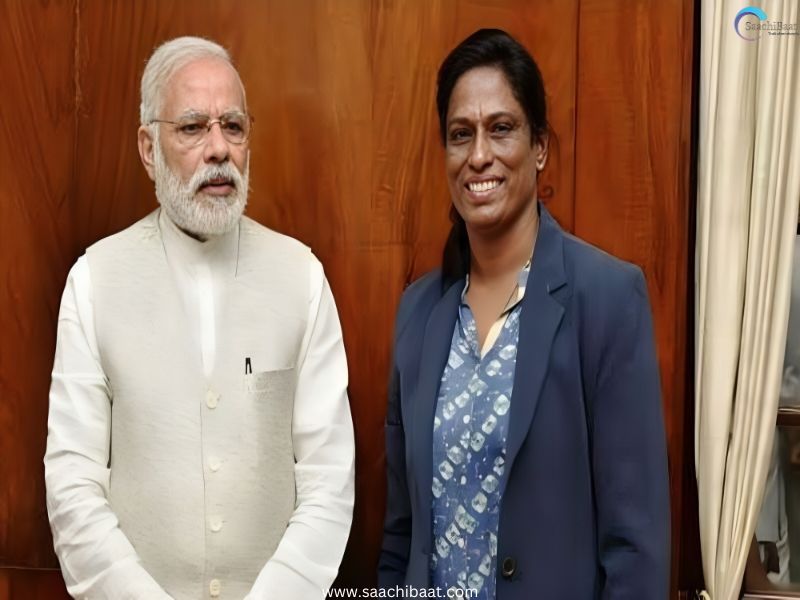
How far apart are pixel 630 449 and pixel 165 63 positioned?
1.21 meters

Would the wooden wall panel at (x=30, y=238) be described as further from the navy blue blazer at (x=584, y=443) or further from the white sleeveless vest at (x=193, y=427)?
the navy blue blazer at (x=584, y=443)

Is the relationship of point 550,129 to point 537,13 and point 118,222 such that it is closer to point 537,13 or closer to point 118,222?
point 537,13

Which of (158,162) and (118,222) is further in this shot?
(118,222)

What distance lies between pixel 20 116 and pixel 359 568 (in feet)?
4.40

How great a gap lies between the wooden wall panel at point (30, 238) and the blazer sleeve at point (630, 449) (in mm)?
1326

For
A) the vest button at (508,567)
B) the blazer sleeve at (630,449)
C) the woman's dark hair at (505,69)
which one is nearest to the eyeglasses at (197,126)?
the woman's dark hair at (505,69)

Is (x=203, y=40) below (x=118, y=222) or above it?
above

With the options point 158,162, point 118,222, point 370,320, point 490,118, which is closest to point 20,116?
point 118,222

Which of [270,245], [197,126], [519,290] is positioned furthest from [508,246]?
[197,126]

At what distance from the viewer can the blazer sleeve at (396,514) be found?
2.09 m

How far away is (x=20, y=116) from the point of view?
237 cm

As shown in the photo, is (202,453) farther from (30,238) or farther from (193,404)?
(30,238)

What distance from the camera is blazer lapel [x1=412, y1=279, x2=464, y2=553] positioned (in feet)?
6.30

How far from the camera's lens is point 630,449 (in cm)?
181
